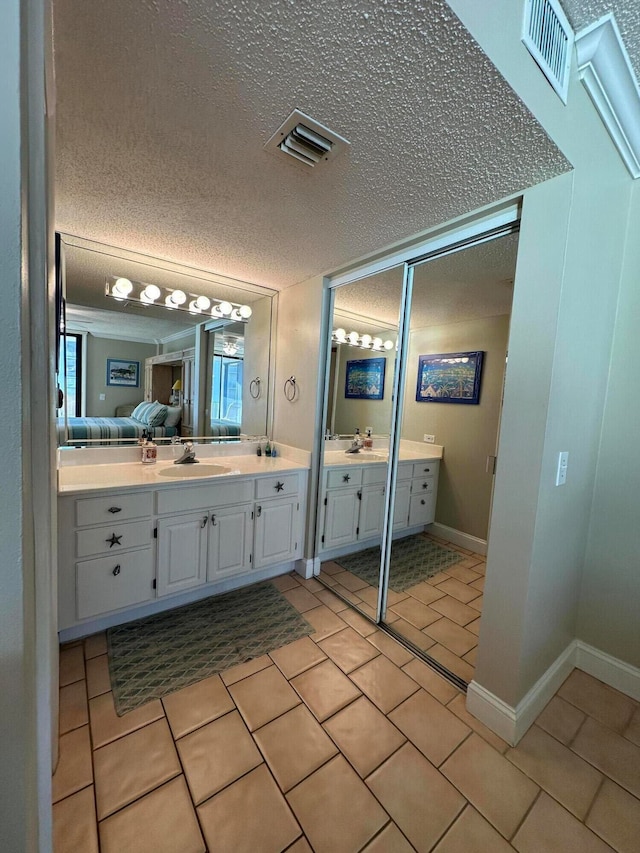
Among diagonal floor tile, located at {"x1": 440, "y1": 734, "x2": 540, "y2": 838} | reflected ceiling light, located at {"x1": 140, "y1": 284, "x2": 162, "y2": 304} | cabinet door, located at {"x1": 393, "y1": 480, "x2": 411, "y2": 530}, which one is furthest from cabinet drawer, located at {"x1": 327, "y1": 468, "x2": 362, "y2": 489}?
reflected ceiling light, located at {"x1": 140, "y1": 284, "x2": 162, "y2": 304}

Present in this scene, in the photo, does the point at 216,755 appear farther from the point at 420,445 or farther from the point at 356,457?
the point at 420,445

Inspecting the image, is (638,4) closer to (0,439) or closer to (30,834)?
(0,439)

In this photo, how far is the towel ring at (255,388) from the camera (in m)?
2.92

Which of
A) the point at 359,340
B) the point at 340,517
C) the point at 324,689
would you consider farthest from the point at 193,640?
the point at 359,340

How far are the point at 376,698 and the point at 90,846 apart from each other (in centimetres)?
110

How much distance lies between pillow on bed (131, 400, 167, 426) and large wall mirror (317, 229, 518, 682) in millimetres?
1213

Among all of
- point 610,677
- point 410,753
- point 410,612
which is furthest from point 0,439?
point 610,677

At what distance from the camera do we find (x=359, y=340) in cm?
269

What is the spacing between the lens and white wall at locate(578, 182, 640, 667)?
164 centimetres

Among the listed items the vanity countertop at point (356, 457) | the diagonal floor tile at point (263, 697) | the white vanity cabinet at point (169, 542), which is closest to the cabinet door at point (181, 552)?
the white vanity cabinet at point (169, 542)

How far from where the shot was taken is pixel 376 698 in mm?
1569

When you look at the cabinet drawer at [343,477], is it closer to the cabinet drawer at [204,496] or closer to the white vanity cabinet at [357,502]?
the white vanity cabinet at [357,502]

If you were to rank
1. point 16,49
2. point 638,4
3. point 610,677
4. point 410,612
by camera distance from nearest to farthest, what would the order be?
point 16,49 → point 638,4 → point 610,677 → point 410,612

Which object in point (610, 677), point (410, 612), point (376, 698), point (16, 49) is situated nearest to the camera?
point (16, 49)
